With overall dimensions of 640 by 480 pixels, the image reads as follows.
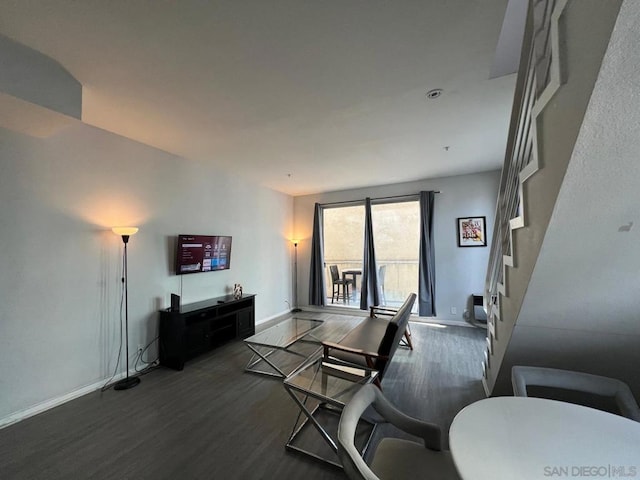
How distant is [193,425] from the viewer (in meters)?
2.07

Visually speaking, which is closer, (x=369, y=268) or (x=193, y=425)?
(x=193, y=425)

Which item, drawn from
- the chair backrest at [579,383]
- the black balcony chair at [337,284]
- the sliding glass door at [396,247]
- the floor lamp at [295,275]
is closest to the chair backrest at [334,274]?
the black balcony chair at [337,284]

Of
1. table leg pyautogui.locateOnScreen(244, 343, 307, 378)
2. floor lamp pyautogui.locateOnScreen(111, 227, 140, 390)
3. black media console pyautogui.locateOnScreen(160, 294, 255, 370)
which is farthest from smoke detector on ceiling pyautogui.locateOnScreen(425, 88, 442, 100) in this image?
black media console pyautogui.locateOnScreen(160, 294, 255, 370)

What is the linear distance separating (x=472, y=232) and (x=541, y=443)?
413 cm

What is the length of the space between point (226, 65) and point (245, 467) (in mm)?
2671

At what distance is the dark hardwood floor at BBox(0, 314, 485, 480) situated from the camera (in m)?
1.68

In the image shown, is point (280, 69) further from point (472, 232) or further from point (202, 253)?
point (472, 232)

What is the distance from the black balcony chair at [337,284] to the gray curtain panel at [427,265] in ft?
5.75

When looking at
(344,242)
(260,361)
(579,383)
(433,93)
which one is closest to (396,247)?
(344,242)

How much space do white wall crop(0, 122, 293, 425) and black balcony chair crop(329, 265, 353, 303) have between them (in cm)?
290

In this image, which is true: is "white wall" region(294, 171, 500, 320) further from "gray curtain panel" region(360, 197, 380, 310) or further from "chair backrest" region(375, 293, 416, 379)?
"chair backrest" region(375, 293, 416, 379)

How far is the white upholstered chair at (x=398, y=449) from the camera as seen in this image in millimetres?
1088

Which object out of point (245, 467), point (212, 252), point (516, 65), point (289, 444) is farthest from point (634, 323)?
point (212, 252)

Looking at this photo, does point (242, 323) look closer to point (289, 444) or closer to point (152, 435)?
point (152, 435)
